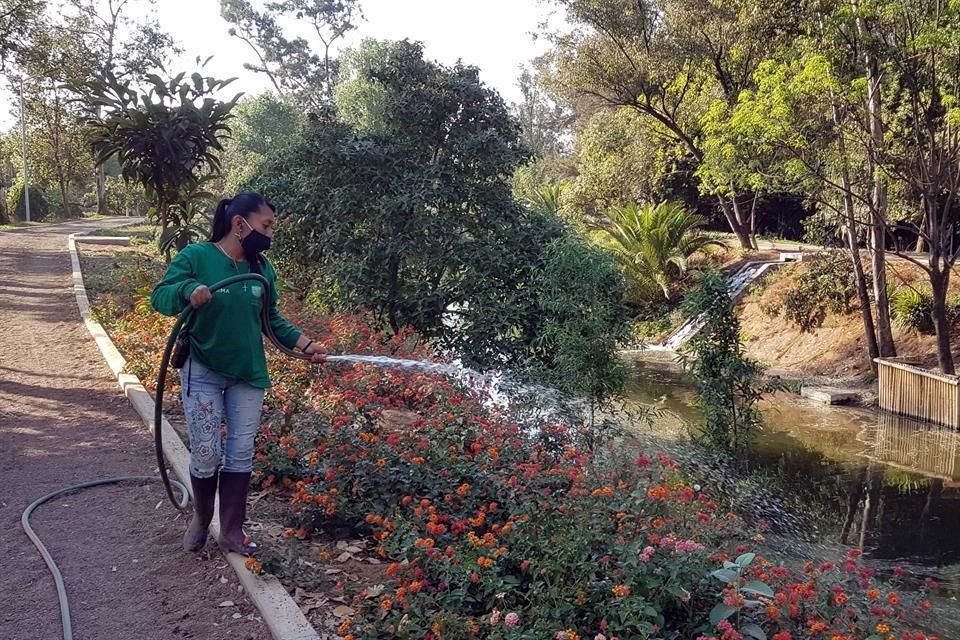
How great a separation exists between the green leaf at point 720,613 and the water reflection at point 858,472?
14.7ft

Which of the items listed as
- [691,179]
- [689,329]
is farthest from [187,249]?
→ [691,179]

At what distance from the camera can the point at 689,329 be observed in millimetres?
18297

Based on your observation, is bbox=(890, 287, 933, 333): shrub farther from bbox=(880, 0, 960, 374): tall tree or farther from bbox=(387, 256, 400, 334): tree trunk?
bbox=(387, 256, 400, 334): tree trunk

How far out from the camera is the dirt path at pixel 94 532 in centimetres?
326

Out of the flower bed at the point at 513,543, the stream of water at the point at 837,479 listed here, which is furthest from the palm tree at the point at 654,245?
the flower bed at the point at 513,543

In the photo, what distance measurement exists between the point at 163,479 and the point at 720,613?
2682mm

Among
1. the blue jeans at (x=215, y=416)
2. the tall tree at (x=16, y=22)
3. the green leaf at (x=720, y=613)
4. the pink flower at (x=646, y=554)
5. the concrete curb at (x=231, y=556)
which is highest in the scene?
the tall tree at (x=16, y=22)

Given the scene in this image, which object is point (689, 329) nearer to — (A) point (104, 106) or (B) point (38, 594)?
(A) point (104, 106)

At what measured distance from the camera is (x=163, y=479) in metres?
4.04

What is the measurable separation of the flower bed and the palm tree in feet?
52.4

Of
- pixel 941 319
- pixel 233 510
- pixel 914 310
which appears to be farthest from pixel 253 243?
pixel 914 310

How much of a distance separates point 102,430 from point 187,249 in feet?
10.7

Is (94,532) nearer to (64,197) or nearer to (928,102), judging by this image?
(928,102)

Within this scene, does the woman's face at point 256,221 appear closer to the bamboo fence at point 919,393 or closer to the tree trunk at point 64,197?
the bamboo fence at point 919,393
